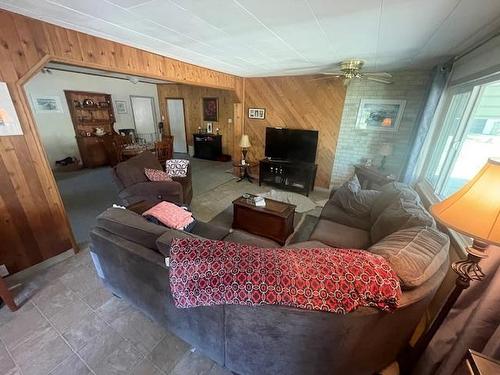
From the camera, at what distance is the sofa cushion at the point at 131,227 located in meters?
1.37

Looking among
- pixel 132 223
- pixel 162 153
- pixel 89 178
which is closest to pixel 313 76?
pixel 162 153

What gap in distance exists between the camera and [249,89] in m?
4.78

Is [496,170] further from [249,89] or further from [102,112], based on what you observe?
[102,112]

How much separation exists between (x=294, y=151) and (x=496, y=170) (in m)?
3.67

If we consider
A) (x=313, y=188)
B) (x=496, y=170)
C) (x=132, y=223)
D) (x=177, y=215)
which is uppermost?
(x=496, y=170)

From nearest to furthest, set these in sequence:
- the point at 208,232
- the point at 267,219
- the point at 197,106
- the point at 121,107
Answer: the point at 208,232 → the point at 267,219 → the point at 121,107 → the point at 197,106

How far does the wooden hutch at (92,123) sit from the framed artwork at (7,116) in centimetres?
433

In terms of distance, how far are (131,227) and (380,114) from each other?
14.1 ft

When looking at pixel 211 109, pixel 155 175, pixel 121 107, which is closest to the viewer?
pixel 155 175

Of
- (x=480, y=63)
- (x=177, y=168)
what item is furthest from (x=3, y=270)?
(x=480, y=63)

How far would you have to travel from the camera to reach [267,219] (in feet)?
8.61

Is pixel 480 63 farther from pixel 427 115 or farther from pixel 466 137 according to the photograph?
pixel 427 115

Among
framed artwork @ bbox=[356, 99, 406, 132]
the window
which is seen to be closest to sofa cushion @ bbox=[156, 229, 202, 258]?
the window

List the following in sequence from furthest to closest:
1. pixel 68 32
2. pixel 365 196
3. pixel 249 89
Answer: pixel 249 89
pixel 365 196
pixel 68 32
